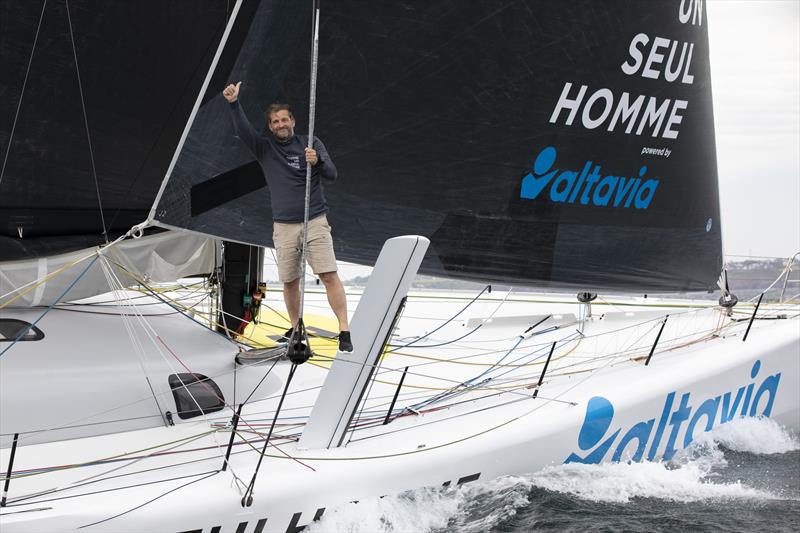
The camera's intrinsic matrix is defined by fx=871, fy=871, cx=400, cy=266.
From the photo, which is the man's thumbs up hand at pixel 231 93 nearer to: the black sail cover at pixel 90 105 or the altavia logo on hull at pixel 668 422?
the black sail cover at pixel 90 105

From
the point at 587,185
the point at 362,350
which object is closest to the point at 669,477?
the point at 587,185

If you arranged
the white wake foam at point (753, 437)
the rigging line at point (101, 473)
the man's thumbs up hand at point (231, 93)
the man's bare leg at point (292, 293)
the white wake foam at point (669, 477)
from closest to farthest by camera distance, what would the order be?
the rigging line at point (101, 473) < the man's thumbs up hand at point (231, 93) < the man's bare leg at point (292, 293) < the white wake foam at point (669, 477) < the white wake foam at point (753, 437)

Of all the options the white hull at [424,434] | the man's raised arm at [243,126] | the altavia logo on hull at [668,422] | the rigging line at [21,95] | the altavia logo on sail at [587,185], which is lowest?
the altavia logo on hull at [668,422]

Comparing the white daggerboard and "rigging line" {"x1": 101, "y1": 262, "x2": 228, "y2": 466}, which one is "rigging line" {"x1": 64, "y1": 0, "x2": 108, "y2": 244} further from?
the white daggerboard

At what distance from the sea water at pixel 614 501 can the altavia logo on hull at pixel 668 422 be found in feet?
0.20

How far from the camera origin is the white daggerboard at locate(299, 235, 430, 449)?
10.4 ft

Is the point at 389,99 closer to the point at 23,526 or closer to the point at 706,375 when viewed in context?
the point at 706,375

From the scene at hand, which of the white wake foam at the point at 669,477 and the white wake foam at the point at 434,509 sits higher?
the white wake foam at the point at 434,509

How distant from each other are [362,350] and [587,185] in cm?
212

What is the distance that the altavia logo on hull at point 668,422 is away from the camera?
3.98 meters

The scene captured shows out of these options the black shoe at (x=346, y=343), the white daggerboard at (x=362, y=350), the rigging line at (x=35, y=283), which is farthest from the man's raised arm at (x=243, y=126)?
the rigging line at (x=35, y=283)

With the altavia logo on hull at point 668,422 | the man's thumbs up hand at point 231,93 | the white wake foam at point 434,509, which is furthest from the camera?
the altavia logo on hull at point 668,422

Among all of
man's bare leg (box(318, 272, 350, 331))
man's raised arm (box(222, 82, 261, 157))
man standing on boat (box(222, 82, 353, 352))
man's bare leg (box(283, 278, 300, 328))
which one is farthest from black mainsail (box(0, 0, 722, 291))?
man's bare leg (box(318, 272, 350, 331))

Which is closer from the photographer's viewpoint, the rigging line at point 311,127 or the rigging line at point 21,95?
the rigging line at point 311,127
